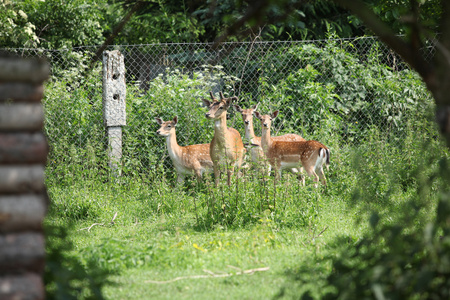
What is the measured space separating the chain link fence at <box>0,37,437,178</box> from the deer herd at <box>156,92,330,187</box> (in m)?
0.33

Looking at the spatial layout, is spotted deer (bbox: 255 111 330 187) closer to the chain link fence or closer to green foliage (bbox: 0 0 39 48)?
the chain link fence

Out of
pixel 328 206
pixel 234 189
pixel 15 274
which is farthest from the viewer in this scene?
pixel 328 206

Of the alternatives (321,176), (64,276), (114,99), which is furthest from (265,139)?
(64,276)

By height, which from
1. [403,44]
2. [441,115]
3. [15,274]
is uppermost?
[403,44]

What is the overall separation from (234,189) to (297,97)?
12.3ft

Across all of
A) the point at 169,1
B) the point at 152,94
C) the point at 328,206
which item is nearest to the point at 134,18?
the point at 169,1

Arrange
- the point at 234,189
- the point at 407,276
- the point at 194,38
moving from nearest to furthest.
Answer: the point at 407,276 → the point at 234,189 → the point at 194,38

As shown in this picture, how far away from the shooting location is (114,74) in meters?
8.57

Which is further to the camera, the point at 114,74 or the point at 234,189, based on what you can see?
the point at 114,74

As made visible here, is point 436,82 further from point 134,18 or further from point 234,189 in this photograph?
point 134,18

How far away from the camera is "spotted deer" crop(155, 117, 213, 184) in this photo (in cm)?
888

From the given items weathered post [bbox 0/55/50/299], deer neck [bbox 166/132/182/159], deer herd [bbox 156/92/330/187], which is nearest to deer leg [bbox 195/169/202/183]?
deer herd [bbox 156/92/330/187]

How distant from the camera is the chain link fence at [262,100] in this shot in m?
8.85

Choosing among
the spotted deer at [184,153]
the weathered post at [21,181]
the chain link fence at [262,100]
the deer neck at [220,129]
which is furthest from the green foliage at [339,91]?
the weathered post at [21,181]
